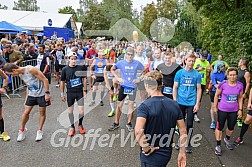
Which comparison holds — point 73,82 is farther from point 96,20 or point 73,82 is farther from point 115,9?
point 115,9

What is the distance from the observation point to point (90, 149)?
4578 millimetres

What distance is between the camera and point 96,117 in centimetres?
642

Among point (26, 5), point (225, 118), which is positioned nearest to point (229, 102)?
point (225, 118)

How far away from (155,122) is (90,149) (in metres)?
2.47

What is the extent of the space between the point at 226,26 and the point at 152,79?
32.9 ft

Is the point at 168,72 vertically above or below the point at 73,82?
above

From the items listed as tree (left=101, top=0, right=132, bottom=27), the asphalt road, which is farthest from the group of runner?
tree (left=101, top=0, right=132, bottom=27)

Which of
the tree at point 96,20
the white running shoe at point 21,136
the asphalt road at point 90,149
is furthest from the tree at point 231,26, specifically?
the tree at point 96,20

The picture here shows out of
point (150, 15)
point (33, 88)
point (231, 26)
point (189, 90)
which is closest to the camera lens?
point (189, 90)

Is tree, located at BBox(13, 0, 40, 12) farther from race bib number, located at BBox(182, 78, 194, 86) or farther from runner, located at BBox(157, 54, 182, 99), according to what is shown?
race bib number, located at BBox(182, 78, 194, 86)

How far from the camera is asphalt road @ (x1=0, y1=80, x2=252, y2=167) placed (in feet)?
13.4

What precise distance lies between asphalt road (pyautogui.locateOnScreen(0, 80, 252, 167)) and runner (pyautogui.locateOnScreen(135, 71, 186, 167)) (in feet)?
5.08

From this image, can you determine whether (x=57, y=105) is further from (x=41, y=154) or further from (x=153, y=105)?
(x=153, y=105)

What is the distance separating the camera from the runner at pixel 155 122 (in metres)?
2.45
